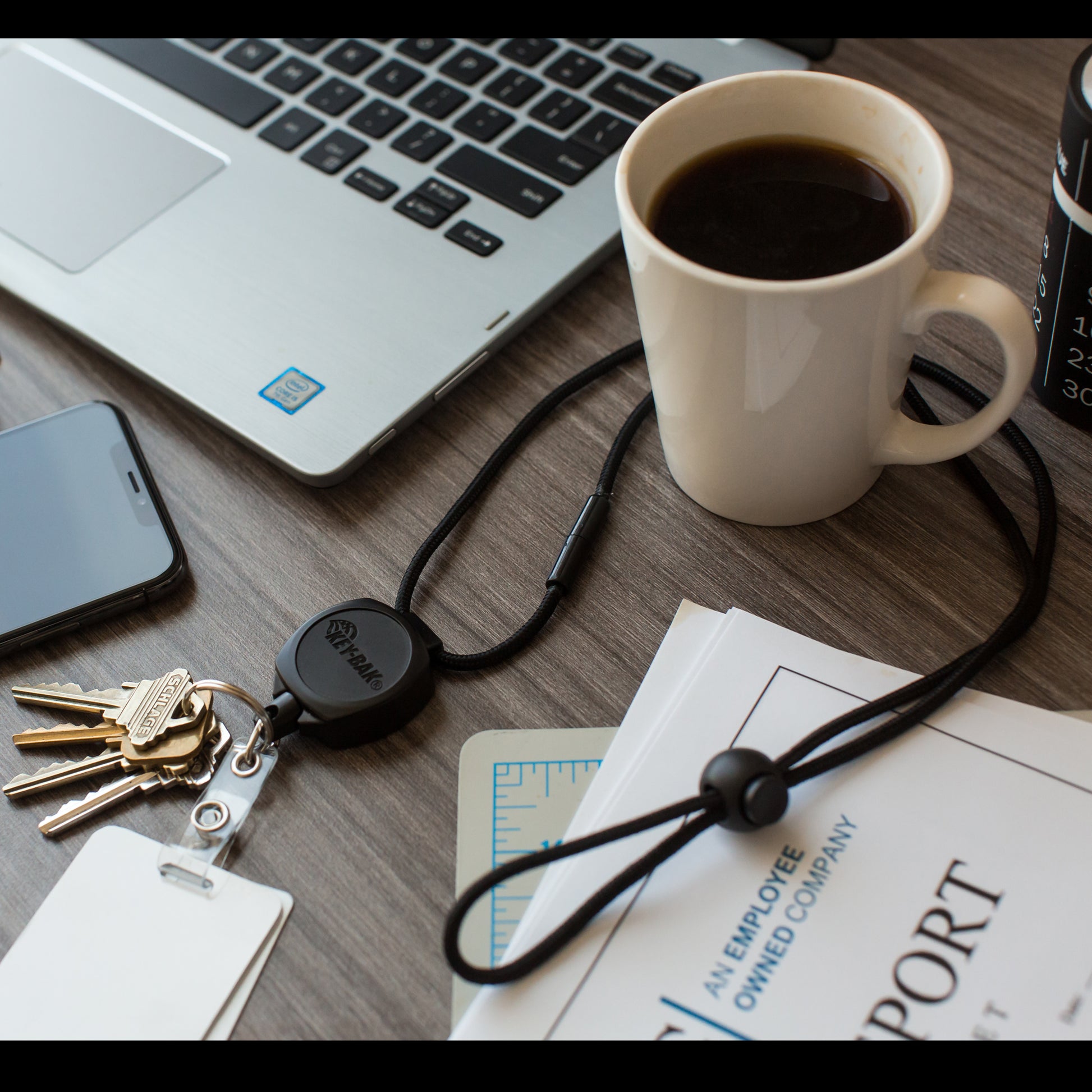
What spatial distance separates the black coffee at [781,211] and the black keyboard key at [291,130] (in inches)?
12.8

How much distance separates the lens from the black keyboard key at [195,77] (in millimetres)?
686

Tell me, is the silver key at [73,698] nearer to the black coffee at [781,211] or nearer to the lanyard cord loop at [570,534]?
the lanyard cord loop at [570,534]

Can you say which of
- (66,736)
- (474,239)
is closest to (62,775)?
(66,736)

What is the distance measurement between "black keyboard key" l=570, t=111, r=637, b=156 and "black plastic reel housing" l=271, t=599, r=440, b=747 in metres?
0.34

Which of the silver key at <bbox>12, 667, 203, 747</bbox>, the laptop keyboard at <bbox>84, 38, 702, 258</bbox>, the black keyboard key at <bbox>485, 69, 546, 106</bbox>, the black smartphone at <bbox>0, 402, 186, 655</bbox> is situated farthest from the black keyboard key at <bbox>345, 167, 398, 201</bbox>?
the silver key at <bbox>12, 667, 203, 747</bbox>

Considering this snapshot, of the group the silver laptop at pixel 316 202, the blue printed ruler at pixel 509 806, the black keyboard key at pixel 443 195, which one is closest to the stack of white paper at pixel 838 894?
the blue printed ruler at pixel 509 806

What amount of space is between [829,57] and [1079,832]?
561mm

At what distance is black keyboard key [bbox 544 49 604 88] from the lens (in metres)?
0.67

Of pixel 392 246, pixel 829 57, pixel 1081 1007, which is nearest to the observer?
pixel 1081 1007

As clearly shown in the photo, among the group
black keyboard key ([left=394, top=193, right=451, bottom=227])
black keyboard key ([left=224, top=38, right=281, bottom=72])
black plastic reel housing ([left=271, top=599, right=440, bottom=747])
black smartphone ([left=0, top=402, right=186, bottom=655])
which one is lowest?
black plastic reel housing ([left=271, top=599, right=440, bottom=747])

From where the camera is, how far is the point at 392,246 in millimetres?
602

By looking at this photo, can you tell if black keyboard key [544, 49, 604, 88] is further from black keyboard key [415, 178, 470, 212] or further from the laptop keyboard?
black keyboard key [415, 178, 470, 212]
